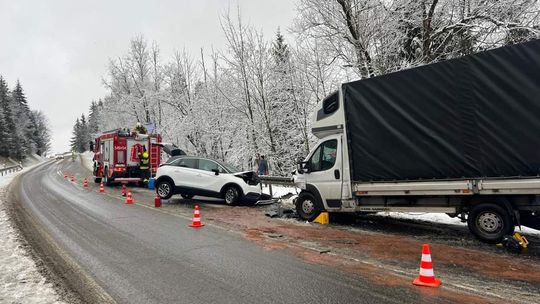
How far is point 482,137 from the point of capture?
7324mm

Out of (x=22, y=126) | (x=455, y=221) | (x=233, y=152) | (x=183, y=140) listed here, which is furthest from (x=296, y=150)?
(x=22, y=126)

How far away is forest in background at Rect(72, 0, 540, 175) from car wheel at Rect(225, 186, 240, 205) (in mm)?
7548

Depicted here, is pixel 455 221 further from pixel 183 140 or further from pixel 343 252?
pixel 183 140

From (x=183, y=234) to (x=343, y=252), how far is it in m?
3.63

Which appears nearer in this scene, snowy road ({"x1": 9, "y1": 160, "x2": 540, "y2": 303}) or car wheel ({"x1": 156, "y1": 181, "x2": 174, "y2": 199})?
snowy road ({"x1": 9, "y1": 160, "x2": 540, "y2": 303})

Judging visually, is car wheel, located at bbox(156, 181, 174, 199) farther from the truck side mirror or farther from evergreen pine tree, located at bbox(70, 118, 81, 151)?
evergreen pine tree, located at bbox(70, 118, 81, 151)

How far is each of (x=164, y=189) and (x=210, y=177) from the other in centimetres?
196

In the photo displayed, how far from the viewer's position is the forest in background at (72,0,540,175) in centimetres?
1562

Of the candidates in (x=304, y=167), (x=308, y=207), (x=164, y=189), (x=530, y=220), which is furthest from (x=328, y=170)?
(x=164, y=189)

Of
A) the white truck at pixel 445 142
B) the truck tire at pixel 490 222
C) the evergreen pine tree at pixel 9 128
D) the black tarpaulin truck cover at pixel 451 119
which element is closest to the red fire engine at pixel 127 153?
the white truck at pixel 445 142

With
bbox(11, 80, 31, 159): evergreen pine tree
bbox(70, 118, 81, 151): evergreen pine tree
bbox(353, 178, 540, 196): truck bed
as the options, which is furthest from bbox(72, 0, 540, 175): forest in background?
bbox(70, 118, 81, 151): evergreen pine tree

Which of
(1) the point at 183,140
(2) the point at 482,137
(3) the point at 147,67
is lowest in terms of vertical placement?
(2) the point at 482,137

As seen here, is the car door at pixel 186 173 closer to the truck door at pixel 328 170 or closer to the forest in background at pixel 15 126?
the truck door at pixel 328 170

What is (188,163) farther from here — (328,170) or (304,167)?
(328,170)
